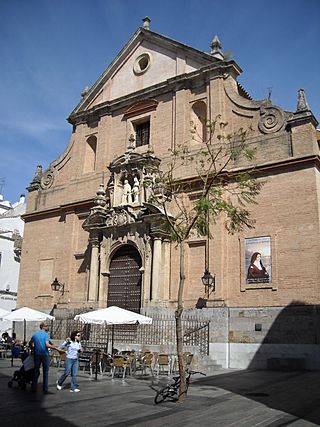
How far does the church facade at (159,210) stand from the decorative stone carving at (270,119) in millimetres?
49

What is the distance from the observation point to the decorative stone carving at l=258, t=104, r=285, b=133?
1930 cm

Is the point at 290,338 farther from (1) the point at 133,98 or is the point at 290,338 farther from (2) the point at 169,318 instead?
(1) the point at 133,98

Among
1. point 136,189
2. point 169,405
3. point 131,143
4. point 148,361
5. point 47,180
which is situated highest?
point 131,143

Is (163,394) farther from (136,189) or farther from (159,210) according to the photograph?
(136,189)

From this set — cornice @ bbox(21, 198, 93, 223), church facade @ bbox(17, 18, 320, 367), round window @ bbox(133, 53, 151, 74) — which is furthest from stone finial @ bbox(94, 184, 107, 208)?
round window @ bbox(133, 53, 151, 74)

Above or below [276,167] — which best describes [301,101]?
above

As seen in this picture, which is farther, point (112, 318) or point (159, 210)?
point (159, 210)

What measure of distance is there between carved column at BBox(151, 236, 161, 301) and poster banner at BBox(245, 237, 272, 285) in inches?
160

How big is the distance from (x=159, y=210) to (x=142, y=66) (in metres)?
9.86

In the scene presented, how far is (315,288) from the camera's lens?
1656 cm

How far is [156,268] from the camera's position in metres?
20.4

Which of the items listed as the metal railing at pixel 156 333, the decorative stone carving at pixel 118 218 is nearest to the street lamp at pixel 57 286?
the metal railing at pixel 156 333

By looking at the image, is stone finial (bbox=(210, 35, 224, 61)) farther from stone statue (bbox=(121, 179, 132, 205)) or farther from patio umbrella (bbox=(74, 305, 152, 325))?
patio umbrella (bbox=(74, 305, 152, 325))

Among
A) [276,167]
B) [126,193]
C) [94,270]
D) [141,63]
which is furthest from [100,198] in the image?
[276,167]
